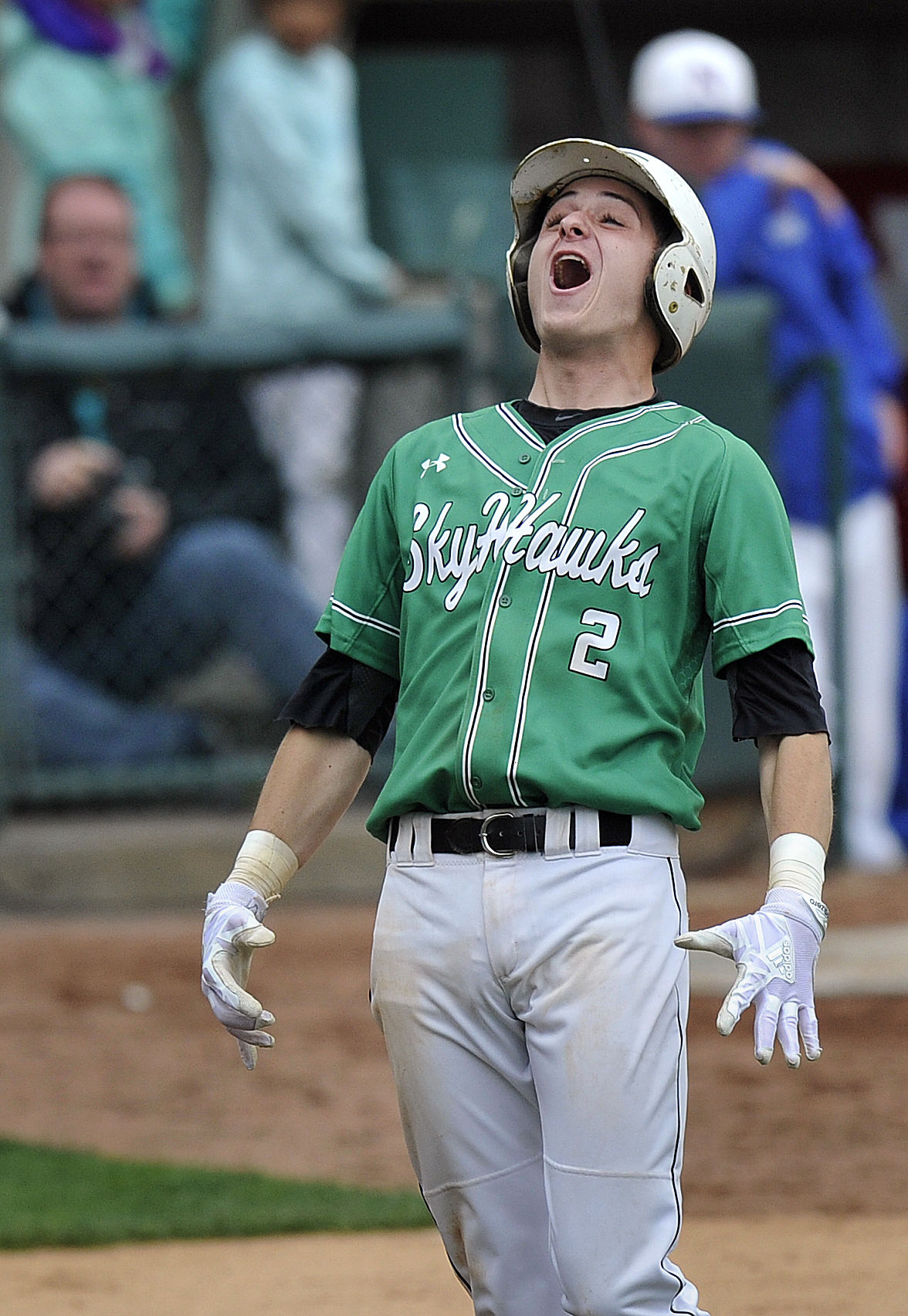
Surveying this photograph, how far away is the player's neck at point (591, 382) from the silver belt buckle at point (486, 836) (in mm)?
585

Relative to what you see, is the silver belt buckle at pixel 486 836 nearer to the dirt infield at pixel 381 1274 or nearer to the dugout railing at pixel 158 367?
the dirt infield at pixel 381 1274

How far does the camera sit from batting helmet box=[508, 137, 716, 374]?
9.71ft

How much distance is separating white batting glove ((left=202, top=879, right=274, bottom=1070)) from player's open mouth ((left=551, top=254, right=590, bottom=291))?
92 centimetres

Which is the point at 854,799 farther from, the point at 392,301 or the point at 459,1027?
the point at 459,1027

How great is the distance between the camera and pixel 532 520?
286 centimetres

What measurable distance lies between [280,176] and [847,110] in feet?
14.0

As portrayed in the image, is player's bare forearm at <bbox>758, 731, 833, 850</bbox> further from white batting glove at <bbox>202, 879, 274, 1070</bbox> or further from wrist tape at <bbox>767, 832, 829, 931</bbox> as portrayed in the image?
white batting glove at <bbox>202, 879, 274, 1070</bbox>

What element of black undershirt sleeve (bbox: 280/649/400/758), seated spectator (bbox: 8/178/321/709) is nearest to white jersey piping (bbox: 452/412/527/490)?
black undershirt sleeve (bbox: 280/649/400/758)

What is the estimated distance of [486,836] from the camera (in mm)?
2801

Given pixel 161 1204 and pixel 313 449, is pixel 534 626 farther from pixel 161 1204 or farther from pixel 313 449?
pixel 313 449

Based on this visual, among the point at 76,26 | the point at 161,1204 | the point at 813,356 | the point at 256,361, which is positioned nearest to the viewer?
the point at 161,1204

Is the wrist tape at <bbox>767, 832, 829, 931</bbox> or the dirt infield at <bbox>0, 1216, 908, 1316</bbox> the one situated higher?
the wrist tape at <bbox>767, 832, 829, 931</bbox>

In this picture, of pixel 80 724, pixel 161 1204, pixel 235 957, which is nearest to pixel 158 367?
pixel 80 724

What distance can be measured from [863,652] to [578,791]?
6105 millimetres
